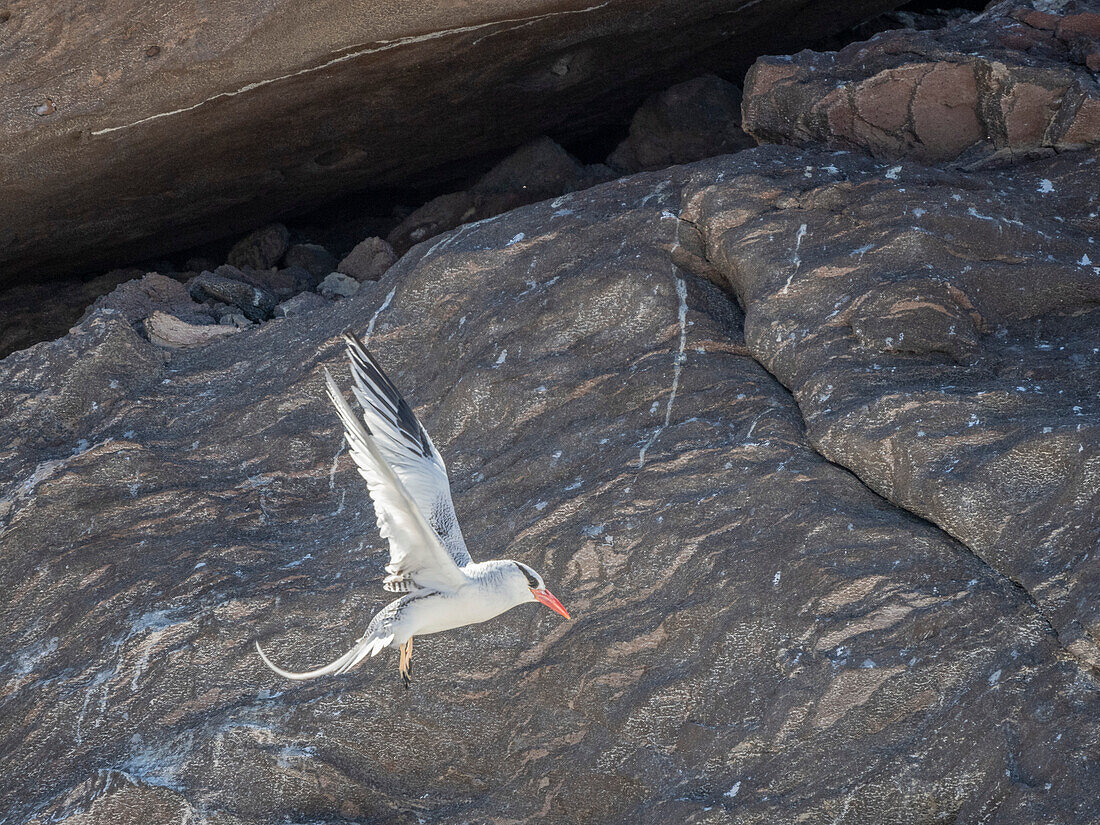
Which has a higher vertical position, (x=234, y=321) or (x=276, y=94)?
(x=276, y=94)

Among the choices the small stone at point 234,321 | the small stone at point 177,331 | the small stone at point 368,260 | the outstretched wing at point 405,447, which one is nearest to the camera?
the outstretched wing at point 405,447

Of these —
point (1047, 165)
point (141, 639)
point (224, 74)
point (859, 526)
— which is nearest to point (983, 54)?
point (1047, 165)

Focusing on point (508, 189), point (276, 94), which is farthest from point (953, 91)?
point (276, 94)

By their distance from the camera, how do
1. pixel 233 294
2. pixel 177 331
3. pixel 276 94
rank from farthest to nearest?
pixel 233 294 → pixel 177 331 → pixel 276 94

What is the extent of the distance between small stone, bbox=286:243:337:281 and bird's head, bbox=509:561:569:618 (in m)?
4.27

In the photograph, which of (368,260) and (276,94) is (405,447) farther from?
(368,260)

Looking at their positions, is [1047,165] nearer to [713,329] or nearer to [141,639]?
[713,329]

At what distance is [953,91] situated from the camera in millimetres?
5238

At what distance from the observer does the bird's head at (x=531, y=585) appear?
373 centimetres

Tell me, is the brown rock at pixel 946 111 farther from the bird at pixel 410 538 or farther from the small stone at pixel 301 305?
the small stone at pixel 301 305

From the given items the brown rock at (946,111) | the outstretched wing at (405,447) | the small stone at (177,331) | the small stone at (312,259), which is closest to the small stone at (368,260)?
the small stone at (312,259)

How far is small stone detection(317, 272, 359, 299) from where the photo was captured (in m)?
6.81

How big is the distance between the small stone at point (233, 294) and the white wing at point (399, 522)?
344cm

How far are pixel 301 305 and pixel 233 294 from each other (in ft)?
2.02
